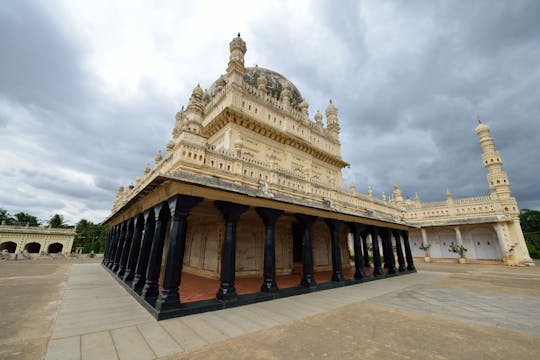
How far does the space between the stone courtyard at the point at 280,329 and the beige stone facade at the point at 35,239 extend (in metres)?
45.7

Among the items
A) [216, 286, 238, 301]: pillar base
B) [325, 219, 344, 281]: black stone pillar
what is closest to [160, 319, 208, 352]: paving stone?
[216, 286, 238, 301]: pillar base

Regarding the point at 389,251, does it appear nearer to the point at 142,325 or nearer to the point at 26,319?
the point at 142,325

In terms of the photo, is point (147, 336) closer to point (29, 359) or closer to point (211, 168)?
point (29, 359)

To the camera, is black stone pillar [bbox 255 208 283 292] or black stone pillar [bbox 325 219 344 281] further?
black stone pillar [bbox 325 219 344 281]

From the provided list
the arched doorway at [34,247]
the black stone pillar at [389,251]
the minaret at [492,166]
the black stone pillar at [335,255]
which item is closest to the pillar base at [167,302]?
the black stone pillar at [335,255]

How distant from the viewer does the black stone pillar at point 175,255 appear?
5.02 m

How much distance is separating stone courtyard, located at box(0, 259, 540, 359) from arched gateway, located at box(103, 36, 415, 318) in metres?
0.77

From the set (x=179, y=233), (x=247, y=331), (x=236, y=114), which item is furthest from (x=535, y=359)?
(x=236, y=114)

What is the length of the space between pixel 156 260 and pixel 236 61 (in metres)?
12.4

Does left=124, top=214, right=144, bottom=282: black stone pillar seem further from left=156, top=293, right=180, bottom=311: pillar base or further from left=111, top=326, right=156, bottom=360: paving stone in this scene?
left=111, top=326, right=156, bottom=360: paving stone

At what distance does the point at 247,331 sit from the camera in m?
4.22

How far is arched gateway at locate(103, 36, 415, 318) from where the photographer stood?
5.87 m

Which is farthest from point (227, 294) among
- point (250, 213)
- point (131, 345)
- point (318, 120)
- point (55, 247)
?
point (55, 247)

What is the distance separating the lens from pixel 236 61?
13711 millimetres
